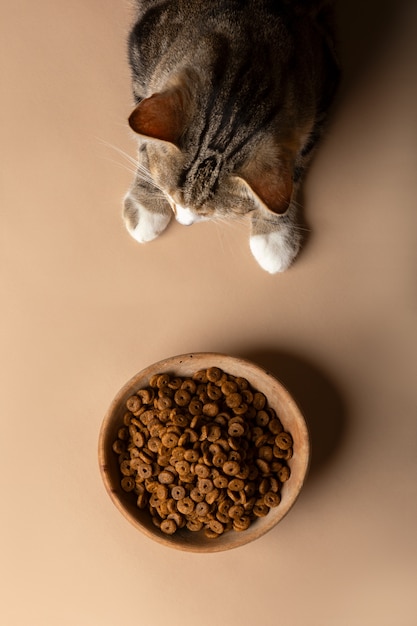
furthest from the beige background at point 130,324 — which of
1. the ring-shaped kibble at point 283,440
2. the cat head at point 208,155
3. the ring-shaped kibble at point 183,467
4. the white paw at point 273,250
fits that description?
the cat head at point 208,155

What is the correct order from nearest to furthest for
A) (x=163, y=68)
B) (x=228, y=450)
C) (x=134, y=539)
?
(x=163, y=68) → (x=228, y=450) → (x=134, y=539)

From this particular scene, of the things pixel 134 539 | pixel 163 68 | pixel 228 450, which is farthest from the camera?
pixel 134 539

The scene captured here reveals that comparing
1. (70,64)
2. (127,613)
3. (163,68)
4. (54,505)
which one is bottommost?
(127,613)

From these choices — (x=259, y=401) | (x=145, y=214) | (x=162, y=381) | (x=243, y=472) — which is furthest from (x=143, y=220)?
(x=243, y=472)

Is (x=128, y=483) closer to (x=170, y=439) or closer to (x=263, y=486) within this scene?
(x=170, y=439)

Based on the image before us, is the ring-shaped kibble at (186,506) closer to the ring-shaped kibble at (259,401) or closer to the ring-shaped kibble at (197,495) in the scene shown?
the ring-shaped kibble at (197,495)

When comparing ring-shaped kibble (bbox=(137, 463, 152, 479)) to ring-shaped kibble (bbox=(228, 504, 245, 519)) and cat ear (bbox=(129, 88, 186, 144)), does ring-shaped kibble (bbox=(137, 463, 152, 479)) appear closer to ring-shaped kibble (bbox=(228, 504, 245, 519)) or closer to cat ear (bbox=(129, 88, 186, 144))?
ring-shaped kibble (bbox=(228, 504, 245, 519))

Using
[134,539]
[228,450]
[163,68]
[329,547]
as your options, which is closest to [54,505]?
[134,539]

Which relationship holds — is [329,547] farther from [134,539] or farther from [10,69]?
[10,69]
